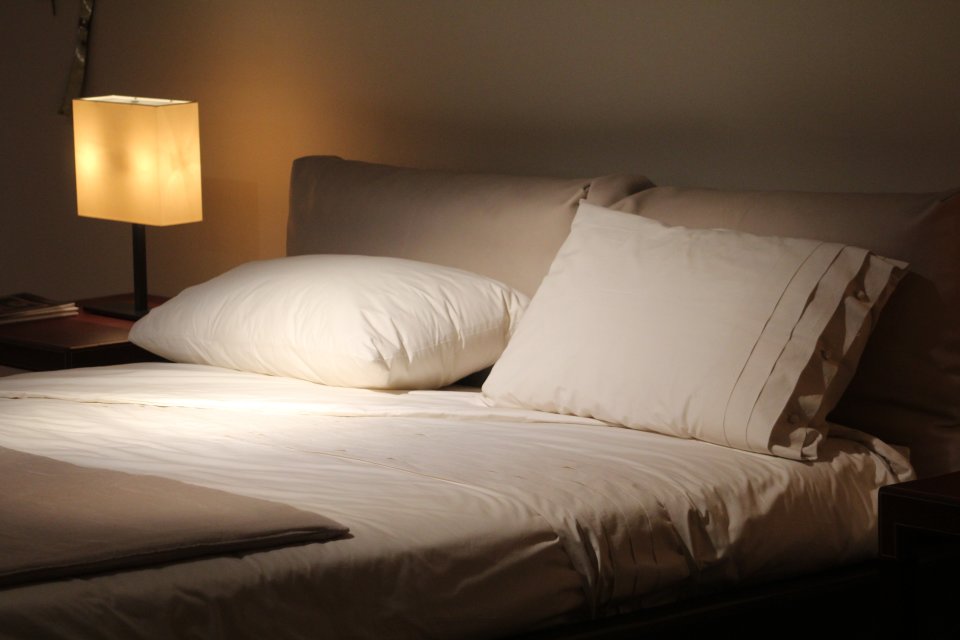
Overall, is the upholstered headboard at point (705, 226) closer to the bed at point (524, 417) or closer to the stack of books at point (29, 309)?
the bed at point (524, 417)

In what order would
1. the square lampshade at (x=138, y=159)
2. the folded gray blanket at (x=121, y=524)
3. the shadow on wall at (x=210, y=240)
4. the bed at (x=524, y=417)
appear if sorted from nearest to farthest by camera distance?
the folded gray blanket at (x=121, y=524) < the bed at (x=524, y=417) < the square lampshade at (x=138, y=159) < the shadow on wall at (x=210, y=240)

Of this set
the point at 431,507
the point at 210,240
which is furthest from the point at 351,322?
the point at 210,240

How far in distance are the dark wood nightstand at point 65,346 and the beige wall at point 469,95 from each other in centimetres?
64

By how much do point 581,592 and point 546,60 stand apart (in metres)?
1.55

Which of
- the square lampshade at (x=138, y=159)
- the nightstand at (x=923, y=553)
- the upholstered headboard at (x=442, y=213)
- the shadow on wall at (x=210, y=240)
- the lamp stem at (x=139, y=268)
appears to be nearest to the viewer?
the nightstand at (x=923, y=553)

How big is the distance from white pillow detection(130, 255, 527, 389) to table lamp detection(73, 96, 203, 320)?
25.9 inches

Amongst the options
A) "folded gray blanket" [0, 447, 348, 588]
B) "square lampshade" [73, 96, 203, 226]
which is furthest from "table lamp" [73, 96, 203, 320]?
"folded gray blanket" [0, 447, 348, 588]

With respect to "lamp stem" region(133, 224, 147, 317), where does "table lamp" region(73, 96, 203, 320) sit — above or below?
above

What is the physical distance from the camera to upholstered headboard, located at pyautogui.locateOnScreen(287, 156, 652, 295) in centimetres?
251

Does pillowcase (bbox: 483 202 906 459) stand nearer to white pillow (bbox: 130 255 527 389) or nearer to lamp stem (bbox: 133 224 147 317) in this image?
white pillow (bbox: 130 255 527 389)

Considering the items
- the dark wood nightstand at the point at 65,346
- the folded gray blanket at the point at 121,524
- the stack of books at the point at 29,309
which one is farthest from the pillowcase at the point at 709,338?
the stack of books at the point at 29,309

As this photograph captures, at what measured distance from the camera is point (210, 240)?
370 cm

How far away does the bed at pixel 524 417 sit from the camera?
56.2 inches

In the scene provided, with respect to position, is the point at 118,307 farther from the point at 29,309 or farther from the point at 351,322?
the point at 351,322
